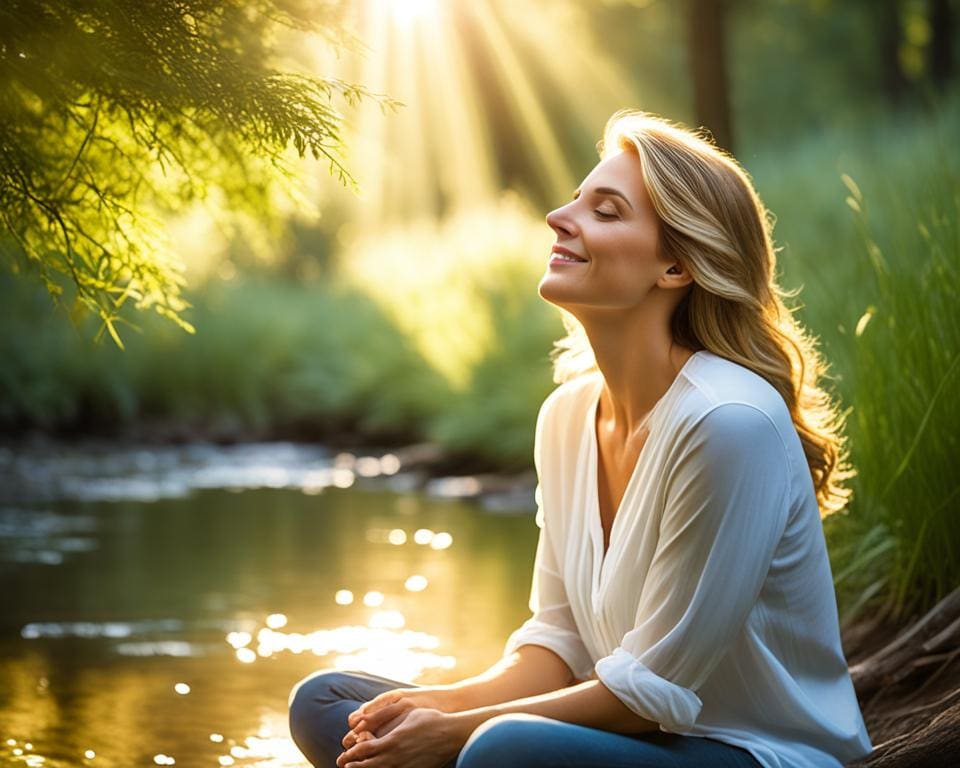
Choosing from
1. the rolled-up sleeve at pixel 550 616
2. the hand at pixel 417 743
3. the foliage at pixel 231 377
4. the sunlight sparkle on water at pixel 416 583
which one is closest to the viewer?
the hand at pixel 417 743

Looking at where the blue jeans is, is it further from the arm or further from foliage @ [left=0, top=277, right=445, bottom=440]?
foliage @ [left=0, top=277, right=445, bottom=440]

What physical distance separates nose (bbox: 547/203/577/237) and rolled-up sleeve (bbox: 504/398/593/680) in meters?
0.45

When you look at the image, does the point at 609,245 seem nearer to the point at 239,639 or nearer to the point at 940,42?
the point at 239,639

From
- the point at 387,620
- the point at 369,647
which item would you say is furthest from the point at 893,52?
the point at 369,647

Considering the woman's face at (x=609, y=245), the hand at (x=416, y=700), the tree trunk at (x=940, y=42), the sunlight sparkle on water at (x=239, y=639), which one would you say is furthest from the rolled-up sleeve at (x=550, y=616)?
the tree trunk at (x=940, y=42)

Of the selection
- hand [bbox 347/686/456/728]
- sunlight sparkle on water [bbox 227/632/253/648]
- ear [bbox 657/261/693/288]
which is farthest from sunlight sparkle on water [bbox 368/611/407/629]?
ear [bbox 657/261/693/288]

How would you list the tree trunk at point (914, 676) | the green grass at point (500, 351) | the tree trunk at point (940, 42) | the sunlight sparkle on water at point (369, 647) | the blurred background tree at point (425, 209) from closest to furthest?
the tree trunk at point (914, 676)
the blurred background tree at point (425, 209)
the green grass at point (500, 351)
the sunlight sparkle on water at point (369, 647)
the tree trunk at point (940, 42)

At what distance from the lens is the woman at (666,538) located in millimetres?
2588

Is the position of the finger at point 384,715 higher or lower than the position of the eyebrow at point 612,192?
lower

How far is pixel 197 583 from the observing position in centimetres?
683

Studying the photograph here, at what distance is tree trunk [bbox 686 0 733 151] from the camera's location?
9398 mm

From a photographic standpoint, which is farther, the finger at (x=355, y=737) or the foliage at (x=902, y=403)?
the foliage at (x=902, y=403)

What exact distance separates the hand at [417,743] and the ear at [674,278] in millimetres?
986

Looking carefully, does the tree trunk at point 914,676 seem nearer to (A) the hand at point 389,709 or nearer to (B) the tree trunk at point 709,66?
(A) the hand at point 389,709
